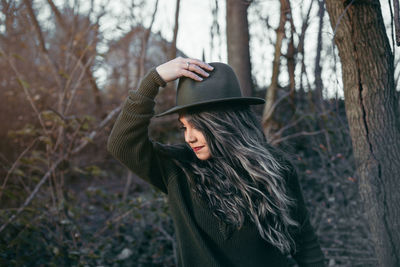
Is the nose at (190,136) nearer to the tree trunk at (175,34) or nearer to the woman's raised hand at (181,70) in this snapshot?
the woman's raised hand at (181,70)

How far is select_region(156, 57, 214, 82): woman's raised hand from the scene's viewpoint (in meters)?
1.80

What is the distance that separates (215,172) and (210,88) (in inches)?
19.2

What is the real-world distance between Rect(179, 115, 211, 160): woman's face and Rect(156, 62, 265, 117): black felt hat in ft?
0.31

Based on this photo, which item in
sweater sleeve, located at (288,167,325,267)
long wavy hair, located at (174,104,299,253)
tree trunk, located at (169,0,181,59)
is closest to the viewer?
long wavy hair, located at (174,104,299,253)

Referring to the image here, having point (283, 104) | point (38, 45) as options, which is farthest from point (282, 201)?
point (38, 45)

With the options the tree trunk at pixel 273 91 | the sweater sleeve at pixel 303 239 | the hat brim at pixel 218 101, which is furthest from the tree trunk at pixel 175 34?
the sweater sleeve at pixel 303 239

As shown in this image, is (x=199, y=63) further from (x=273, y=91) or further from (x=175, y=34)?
(x=175, y=34)

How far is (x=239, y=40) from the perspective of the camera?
11.6 ft

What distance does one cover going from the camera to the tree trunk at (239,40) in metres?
3.49

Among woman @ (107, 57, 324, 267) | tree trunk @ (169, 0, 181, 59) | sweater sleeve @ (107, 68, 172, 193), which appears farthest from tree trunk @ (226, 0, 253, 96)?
sweater sleeve @ (107, 68, 172, 193)

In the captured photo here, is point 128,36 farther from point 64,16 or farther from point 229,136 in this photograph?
point 229,136

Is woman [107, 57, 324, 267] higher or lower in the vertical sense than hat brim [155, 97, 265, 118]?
lower

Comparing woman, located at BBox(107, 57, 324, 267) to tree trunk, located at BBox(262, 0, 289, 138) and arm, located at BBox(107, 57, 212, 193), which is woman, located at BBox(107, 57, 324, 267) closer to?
arm, located at BBox(107, 57, 212, 193)

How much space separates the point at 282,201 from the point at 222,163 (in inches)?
15.5
